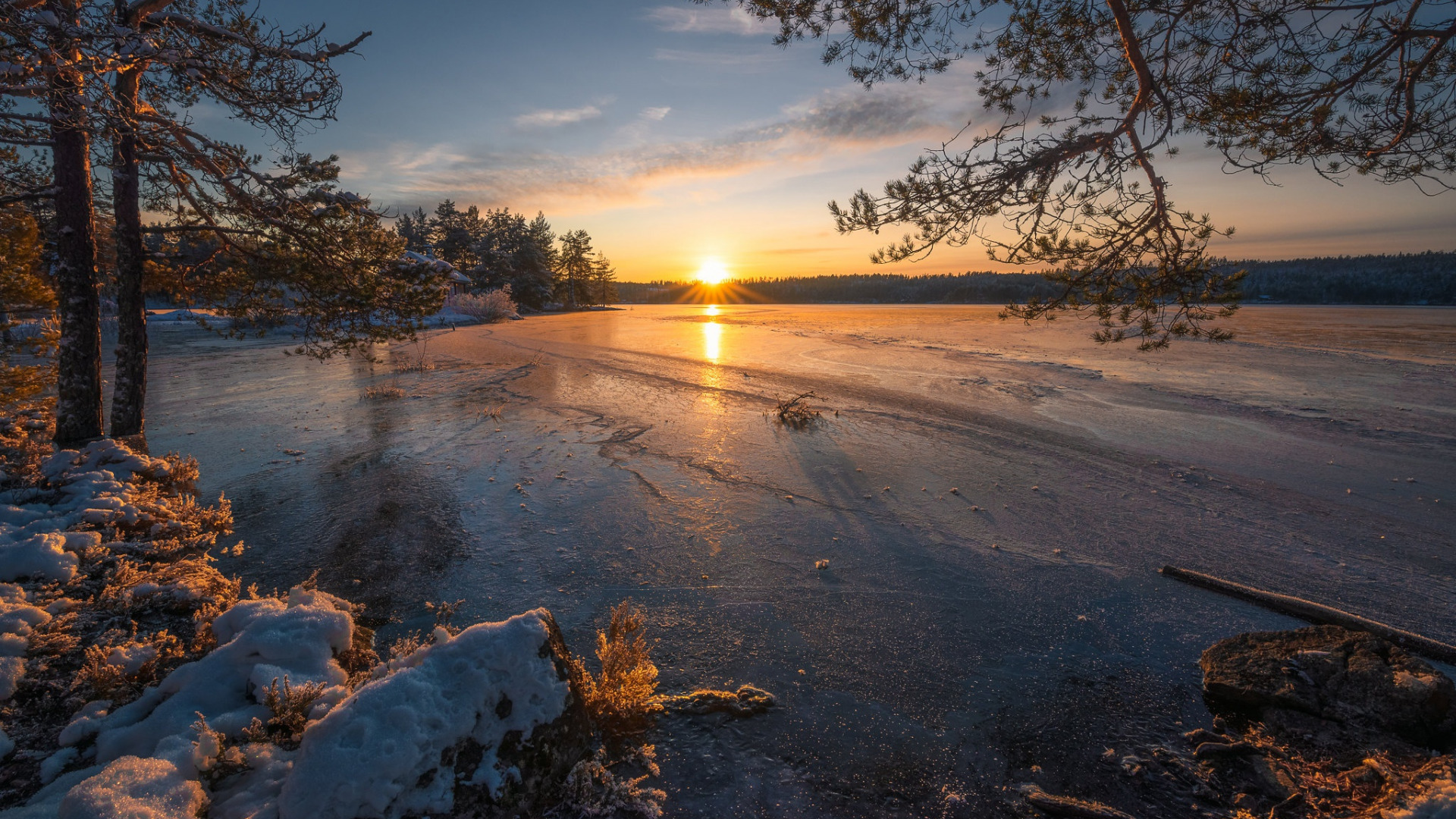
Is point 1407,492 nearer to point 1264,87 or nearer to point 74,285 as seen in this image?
point 1264,87

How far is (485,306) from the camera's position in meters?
36.1

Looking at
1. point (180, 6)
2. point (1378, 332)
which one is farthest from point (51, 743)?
point (1378, 332)

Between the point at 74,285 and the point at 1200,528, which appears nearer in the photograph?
the point at 1200,528

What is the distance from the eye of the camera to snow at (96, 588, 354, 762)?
230cm

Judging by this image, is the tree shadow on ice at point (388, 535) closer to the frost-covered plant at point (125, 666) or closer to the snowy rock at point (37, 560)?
the frost-covered plant at point (125, 666)

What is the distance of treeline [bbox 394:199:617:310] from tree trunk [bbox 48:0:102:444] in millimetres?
40610

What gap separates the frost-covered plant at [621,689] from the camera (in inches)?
109

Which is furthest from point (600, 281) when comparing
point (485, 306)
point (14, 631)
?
point (14, 631)

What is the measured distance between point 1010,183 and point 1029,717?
447cm

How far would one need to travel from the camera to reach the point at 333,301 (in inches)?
250

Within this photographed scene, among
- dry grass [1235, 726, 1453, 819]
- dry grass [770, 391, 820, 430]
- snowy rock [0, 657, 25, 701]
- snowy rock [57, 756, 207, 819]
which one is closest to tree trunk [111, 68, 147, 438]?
snowy rock [0, 657, 25, 701]

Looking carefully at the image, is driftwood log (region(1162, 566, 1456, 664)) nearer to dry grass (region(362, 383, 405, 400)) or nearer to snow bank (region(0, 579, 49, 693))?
snow bank (region(0, 579, 49, 693))

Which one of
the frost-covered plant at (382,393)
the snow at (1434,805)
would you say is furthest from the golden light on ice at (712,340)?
the snow at (1434,805)

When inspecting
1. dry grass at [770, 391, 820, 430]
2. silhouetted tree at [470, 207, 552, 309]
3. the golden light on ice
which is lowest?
dry grass at [770, 391, 820, 430]
